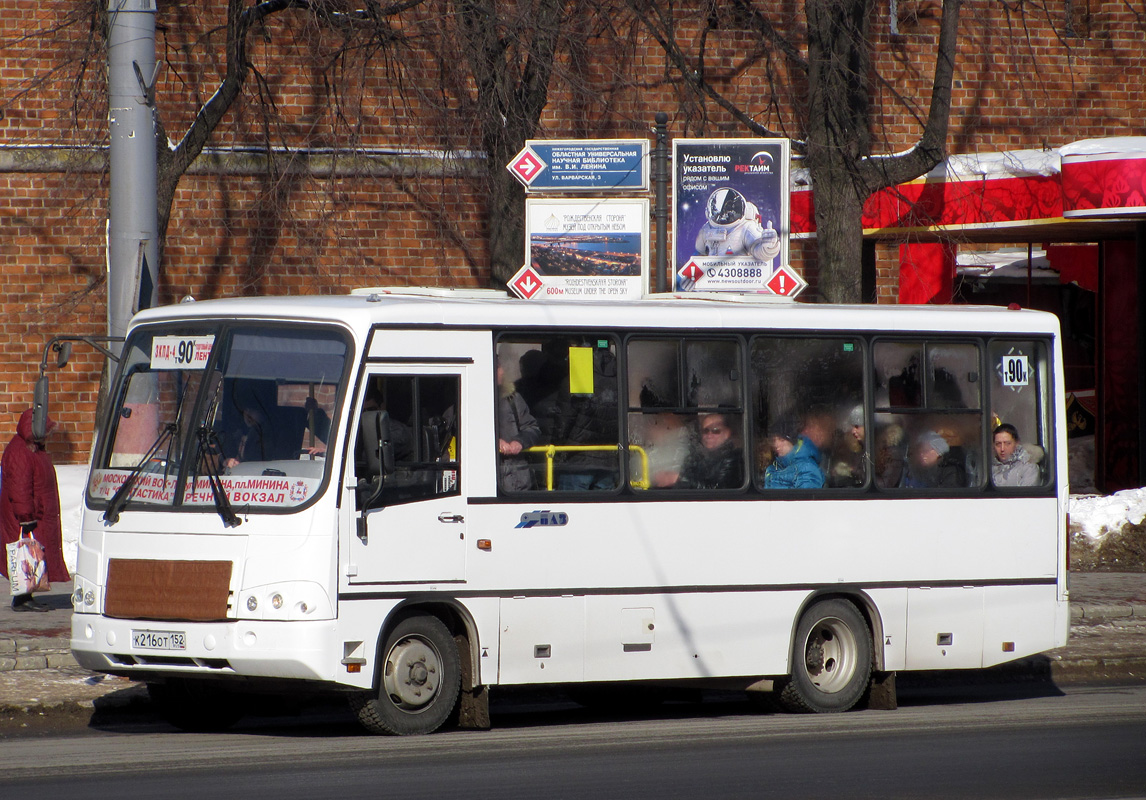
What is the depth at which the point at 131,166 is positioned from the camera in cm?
1160

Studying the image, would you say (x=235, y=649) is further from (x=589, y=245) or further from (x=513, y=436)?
(x=589, y=245)

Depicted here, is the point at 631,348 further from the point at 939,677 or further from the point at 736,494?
the point at 939,677

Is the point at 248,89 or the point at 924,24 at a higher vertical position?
the point at 924,24

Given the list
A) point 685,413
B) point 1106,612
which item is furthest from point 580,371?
point 1106,612

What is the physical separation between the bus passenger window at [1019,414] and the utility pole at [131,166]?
19.6 feet

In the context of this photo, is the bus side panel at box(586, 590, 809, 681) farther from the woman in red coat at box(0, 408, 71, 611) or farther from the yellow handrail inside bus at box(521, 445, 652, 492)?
the woman in red coat at box(0, 408, 71, 611)

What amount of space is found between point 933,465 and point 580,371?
2806mm

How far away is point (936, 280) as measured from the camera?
71.5 ft

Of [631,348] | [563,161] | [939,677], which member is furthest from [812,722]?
[563,161]

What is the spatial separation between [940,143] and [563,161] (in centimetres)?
452

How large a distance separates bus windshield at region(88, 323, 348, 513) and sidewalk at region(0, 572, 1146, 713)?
6.07 ft

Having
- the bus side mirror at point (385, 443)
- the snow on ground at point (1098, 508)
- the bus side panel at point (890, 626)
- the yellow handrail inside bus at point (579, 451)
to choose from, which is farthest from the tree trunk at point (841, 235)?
the bus side mirror at point (385, 443)

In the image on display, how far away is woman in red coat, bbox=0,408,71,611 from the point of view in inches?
524

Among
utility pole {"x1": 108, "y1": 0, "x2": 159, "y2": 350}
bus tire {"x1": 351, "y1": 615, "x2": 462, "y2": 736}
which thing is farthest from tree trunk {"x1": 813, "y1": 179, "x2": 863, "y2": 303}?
bus tire {"x1": 351, "y1": 615, "x2": 462, "y2": 736}
